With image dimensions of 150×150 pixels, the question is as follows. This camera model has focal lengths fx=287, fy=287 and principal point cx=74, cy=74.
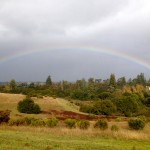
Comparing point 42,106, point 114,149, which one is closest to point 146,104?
point 42,106

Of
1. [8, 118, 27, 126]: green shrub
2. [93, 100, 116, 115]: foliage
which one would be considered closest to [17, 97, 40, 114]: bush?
[93, 100, 116, 115]: foliage

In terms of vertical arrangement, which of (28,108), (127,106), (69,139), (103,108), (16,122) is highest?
(69,139)

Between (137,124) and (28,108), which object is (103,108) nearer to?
(28,108)

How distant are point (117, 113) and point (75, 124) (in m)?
43.8

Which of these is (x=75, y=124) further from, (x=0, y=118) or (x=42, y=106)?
(x=42, y=106)

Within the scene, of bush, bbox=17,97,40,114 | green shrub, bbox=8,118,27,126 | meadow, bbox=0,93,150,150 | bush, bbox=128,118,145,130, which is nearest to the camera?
meadow, bbox=0,93,150,150

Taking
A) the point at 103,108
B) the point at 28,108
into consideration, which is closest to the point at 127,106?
the point at 103,108

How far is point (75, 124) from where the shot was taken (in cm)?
2894

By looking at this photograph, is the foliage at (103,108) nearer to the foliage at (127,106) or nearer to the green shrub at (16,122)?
the foliage at (127,106)

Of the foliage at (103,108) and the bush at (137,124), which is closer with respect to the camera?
the bush at (137,124)

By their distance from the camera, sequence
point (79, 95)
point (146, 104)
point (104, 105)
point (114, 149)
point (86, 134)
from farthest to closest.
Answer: point (79, 95), point (146, 104), point (104, 105), point (86, 134), point (114, 149)

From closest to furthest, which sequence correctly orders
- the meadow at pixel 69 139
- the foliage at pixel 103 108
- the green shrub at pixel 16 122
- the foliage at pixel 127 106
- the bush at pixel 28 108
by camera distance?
the meadow at pixel 69 139
the green shrub at pixel 16 122
the bush at pixel 28 108
the foliage at pixel 103 108
the foliage at pixel 127 106

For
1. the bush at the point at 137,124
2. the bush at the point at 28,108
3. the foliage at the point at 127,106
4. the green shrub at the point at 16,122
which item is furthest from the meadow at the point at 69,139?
the foliage at the point at 127,106

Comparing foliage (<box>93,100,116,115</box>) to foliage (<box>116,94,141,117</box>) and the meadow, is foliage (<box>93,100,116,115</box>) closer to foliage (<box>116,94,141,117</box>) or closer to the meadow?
foliage (<box>116,94,141,117</box>)
